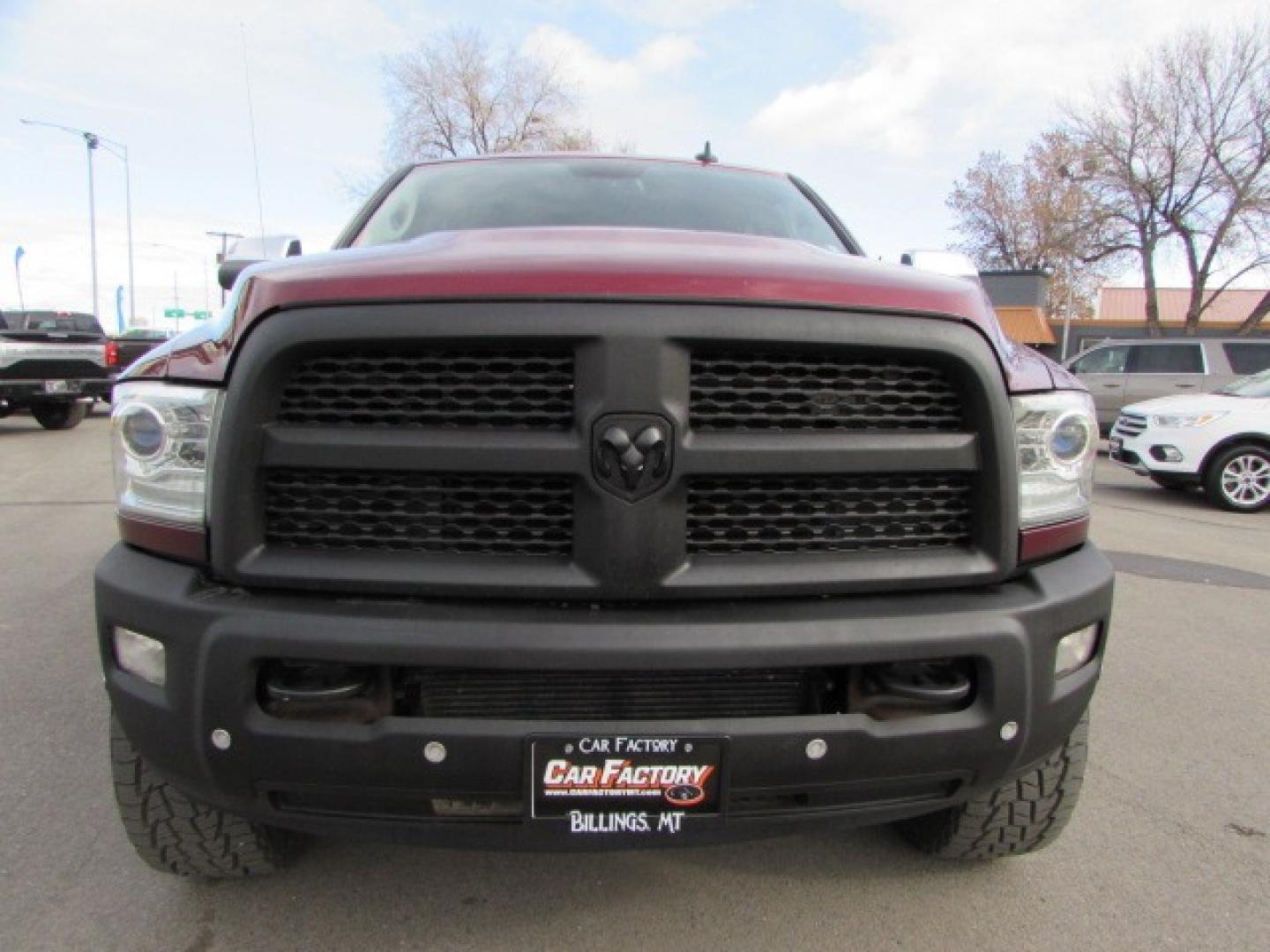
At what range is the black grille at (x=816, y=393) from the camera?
5.46 feet

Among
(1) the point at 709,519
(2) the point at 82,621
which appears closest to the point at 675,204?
(1) the point at 709,519

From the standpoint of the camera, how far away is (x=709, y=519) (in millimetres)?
1691

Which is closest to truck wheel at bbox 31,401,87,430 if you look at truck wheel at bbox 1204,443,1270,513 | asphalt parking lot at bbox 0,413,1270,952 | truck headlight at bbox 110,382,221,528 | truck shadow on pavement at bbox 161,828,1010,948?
asphalt parking lot at bbox 0,413,1270,952

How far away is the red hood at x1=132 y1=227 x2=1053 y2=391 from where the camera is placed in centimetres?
161

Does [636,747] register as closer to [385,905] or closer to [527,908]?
[527,908]

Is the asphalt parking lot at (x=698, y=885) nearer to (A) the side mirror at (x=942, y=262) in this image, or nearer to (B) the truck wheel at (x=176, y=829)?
(B) the truck wheel at (x=176, y=829)

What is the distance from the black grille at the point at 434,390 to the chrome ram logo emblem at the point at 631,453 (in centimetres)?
9

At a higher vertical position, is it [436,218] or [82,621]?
[436,218]

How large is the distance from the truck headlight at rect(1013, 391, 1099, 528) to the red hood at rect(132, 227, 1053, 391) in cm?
5

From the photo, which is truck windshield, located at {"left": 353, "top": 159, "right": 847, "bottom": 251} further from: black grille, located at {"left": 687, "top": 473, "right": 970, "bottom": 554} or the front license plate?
the front license plate

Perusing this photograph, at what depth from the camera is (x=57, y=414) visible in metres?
14.7

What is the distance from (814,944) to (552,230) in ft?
5.87

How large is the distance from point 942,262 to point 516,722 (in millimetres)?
2111

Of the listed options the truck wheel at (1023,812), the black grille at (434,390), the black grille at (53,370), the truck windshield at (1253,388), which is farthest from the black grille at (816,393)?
the black grille at (53,370)
